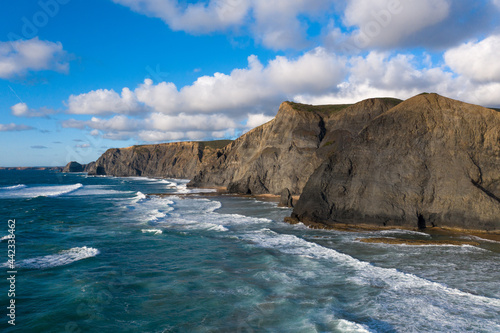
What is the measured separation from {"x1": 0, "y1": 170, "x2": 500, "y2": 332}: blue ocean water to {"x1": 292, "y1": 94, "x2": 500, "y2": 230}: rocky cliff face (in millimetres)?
3950

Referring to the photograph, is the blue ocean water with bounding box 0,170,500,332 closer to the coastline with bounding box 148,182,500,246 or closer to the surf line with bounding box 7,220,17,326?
the surf line with bounding box 7,220,17,326

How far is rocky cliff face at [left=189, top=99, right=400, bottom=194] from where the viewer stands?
5938cm

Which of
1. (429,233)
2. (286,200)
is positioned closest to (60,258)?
(429,233)

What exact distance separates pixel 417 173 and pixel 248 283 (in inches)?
936

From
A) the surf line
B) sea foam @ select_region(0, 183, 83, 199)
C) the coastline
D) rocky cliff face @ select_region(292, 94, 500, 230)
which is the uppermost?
rocky cliff face @ select_region(292, 94, 500, 230)

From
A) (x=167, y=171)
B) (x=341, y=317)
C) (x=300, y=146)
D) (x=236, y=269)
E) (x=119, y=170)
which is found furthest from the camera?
(x=119, y=170)

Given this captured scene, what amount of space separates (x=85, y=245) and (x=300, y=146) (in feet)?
159

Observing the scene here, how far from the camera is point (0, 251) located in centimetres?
2430

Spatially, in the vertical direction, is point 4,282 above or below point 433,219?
below

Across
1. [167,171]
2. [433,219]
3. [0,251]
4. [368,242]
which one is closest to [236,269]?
[368,242]

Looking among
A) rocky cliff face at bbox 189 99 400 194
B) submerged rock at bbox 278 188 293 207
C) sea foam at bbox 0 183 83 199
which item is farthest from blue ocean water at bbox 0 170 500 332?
sea foam at bbox 0 183 83 199

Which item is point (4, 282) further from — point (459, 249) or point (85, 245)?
point (459, 249)

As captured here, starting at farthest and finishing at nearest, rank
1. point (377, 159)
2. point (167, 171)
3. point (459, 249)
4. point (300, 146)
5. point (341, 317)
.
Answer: point (167, 171) < point (300, 146) < point (377, 159) < point (459, 249) < point (341, 317)

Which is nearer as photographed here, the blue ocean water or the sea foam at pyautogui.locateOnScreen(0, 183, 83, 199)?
the blue ocean water
